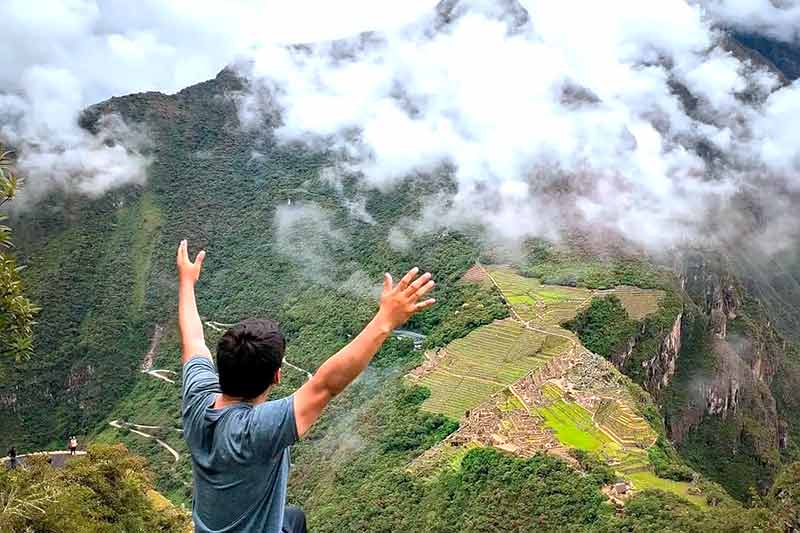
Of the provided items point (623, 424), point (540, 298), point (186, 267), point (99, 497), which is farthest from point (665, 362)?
point (186, 267)

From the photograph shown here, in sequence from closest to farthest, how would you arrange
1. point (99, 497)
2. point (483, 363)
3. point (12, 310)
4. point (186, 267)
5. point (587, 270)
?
point (186, 267)
point (12, 310)
point (99, 497)
point (483, 363)
point (587, 270)

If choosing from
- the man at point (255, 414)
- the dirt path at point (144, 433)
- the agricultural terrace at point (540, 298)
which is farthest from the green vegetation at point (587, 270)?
the man at point (255, 414)

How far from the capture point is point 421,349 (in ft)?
166

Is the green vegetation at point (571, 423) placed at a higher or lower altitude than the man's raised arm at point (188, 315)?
lower

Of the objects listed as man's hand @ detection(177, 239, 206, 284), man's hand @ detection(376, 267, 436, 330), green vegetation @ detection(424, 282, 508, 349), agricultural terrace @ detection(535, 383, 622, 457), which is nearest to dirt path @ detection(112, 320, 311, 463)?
green vegetation @ detection(424, 282, 508, 349)

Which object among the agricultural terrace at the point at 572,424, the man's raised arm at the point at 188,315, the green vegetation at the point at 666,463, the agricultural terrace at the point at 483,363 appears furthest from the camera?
the agricultural terrace at the point at 483,363

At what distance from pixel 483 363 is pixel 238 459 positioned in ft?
131

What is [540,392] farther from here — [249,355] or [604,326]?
[249,355]

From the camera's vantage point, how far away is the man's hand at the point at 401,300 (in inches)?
131

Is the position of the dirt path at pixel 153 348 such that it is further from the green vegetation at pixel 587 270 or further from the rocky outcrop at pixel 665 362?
the rocky outcrop at pixel 665 362

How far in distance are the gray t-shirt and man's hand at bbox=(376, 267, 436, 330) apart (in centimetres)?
58

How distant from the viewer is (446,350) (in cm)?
4716

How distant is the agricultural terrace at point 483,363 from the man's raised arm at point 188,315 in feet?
108

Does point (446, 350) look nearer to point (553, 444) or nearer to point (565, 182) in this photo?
point (553, 444)
